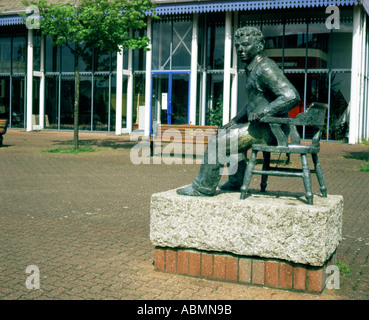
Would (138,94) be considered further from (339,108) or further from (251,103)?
(251,103)

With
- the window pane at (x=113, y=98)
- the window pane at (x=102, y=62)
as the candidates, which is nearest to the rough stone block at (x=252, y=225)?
the window pane at (x=113, y=98)

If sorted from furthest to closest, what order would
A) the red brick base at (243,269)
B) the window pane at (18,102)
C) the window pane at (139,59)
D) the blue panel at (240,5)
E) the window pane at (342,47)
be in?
the window pane at (18,102) < the window pane at (139,59) < the window pane at (342,47) < the blue panel at (240,5) < the red brick base at (243,269)

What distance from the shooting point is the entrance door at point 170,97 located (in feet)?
77.2

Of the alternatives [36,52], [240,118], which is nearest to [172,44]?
[36,52]

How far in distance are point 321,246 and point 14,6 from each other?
25823mm

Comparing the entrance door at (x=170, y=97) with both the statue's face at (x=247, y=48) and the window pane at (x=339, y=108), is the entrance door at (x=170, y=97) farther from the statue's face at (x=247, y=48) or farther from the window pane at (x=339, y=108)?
the statue's face at (x=247, y=48)

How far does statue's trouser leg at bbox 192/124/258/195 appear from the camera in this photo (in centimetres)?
436

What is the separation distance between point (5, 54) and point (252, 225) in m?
27.4

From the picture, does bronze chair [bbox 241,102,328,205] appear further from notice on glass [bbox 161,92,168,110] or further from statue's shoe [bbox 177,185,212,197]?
notice on glass [bbox 161,92,168,110]

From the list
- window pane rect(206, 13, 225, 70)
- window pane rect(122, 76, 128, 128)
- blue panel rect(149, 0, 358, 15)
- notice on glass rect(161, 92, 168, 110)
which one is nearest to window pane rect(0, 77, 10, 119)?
window pane rect(122, 76, 128, 128)

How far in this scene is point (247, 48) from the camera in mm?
4359

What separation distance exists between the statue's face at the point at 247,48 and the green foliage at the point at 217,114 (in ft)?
61.7

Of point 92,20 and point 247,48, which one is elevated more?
point 92,20

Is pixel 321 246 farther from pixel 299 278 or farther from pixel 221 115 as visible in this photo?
pixel 221 115
